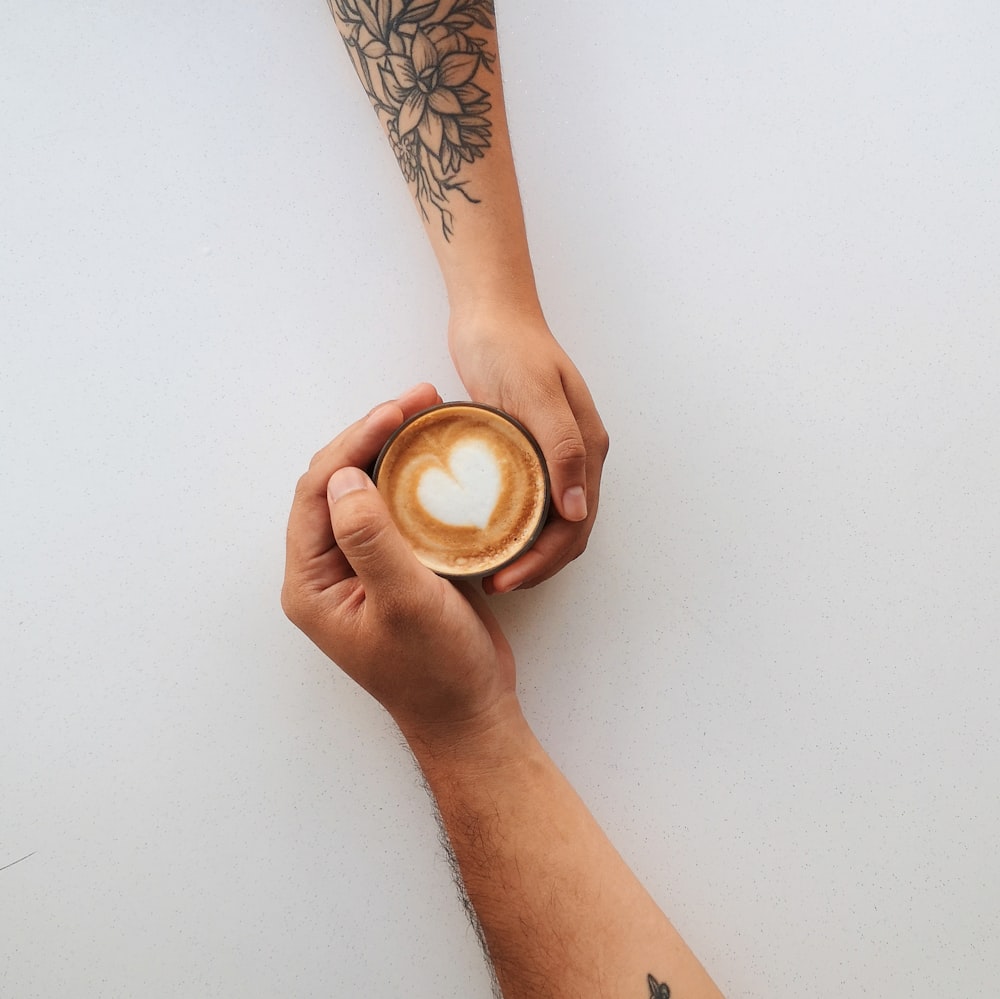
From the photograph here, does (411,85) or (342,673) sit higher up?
(411,85)

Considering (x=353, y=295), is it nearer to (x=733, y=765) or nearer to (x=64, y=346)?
(x=64, y=346)

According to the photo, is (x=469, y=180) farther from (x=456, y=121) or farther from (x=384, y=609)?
(x=384, y=609)

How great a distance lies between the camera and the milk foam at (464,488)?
43.3 inches

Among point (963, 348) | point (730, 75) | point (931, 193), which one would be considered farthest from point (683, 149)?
point (963, 348)

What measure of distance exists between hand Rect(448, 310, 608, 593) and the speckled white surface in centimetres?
12

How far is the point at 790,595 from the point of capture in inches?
51.8

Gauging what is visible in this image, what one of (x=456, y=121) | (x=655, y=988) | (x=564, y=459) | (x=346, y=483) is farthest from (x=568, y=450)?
(x=655, y=988)

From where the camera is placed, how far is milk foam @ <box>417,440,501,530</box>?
1101mm

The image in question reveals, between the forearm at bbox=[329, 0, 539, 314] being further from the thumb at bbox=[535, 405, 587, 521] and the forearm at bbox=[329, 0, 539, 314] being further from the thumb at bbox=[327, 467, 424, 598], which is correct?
the thumb at bbox=[327, 467, 424, 598]

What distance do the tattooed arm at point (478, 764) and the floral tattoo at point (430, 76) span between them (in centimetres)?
37

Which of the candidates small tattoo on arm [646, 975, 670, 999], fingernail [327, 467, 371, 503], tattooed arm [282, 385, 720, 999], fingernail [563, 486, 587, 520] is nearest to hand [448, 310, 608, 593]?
fingernail [563, 486, 587, 520]

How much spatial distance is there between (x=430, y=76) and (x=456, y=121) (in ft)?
0.25

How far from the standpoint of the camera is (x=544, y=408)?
3.72 ft

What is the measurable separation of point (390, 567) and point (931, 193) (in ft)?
3.64
